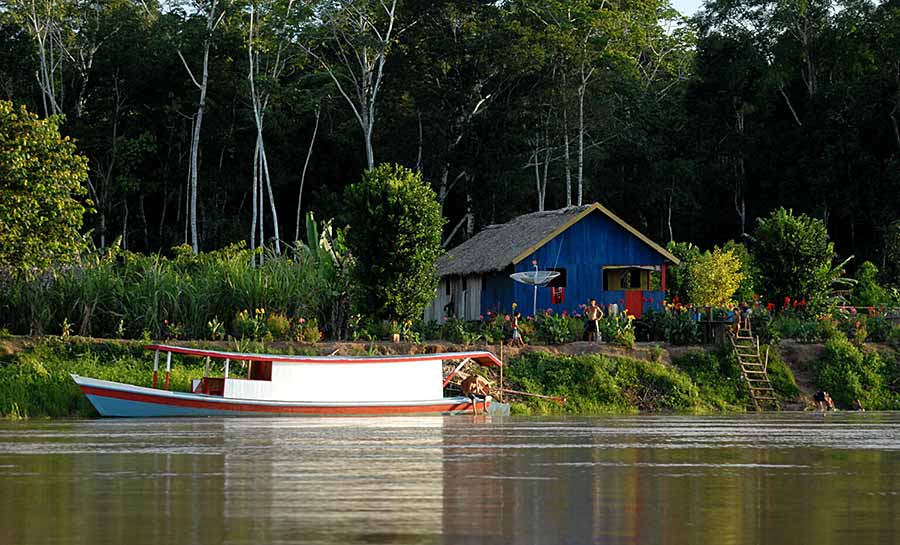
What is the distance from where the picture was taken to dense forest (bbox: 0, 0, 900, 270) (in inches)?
2852

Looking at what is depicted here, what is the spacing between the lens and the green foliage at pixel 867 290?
61.3 meters

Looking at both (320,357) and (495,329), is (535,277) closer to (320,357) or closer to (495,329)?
(495,329)

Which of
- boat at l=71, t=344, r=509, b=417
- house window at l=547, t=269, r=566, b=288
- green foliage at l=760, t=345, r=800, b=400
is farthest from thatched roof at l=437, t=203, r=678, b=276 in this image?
boat at l=71, t=344, r=509, b=417

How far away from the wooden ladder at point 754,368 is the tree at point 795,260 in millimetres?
5531

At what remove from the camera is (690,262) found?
63.3 m

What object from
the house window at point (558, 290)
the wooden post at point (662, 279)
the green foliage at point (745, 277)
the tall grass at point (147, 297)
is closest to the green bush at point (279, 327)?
the tall grass at point (147, 297)

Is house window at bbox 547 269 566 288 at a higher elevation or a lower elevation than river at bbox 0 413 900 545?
higher

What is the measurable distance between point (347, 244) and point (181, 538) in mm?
32217

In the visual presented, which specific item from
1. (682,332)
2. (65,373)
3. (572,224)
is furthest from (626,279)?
(65,373)

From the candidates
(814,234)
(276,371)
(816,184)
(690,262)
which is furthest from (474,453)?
(816,184)

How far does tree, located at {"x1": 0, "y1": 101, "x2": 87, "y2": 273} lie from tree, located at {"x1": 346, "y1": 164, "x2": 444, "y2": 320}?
26.2ft

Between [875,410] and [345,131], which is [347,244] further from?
[345,131]

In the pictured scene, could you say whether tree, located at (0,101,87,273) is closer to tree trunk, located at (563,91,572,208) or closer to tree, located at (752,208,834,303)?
tree, located at (752,208,834,303)

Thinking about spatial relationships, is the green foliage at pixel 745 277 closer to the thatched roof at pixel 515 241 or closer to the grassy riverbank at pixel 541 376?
the thatched roof at pixel 515 241
